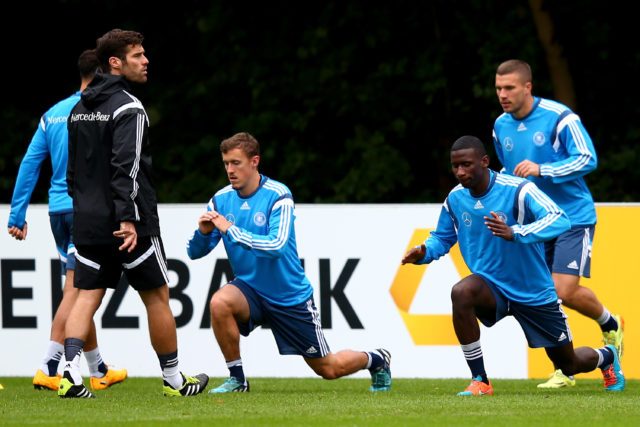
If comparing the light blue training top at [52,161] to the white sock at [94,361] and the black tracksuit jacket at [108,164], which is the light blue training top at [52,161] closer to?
the white sock at [94,361]

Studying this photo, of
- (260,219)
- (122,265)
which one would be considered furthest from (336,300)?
→ (122,265)

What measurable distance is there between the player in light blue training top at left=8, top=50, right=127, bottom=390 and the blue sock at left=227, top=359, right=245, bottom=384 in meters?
1.00

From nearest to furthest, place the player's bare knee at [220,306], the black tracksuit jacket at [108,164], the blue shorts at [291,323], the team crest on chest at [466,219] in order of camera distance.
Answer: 1. the black tracksuit jacket at [108,164]
2. the team crest on chest at [466,219]
3. the player's bare knee at [220,306]
4. the blue shorts at [291,323]

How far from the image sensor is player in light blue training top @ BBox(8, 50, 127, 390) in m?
8.03

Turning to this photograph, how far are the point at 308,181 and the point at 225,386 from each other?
7093mm

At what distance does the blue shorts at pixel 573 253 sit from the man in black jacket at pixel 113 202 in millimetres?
2719

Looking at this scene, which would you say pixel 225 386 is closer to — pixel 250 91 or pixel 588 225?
pixel 588 225

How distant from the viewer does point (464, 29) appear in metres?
14.4

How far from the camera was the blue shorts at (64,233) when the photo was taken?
8.12m

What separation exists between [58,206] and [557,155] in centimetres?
341

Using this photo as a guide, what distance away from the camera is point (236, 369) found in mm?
7723

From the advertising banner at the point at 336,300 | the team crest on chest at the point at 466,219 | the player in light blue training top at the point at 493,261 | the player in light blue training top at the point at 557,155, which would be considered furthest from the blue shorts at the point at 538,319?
the advertising banner at the point at 336,300

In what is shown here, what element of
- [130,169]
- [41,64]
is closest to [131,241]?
[130,169]

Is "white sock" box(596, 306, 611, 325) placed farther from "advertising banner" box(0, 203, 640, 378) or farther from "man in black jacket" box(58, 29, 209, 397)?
"man in black jacket" box(58, 29, 209, 397)
